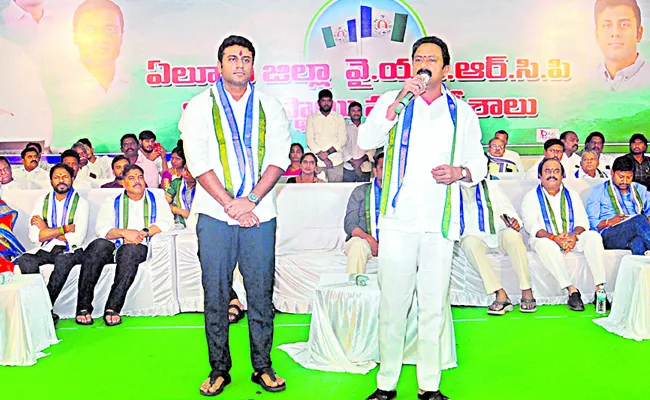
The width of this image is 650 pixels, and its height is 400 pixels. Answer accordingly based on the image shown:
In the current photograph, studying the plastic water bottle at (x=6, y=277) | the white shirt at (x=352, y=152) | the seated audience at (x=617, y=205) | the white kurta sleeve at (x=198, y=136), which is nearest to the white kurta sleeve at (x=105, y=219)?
the plastic water bottle at (x=6, y=277)

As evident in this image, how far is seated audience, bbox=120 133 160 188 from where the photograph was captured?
7.61 meters

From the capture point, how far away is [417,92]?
2895mm

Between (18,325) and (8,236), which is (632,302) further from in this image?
(8,236)

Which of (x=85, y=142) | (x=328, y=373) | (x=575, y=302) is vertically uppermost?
(x=85, y=142)

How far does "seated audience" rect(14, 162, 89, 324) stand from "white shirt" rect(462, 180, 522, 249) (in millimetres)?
2875

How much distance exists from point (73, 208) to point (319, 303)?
2423 mm

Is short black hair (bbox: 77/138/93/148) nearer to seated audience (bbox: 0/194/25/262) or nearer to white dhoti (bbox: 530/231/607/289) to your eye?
seated audience (bbox: 0/194/25/262)

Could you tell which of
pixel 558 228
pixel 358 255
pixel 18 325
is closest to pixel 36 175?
pixel 18 325

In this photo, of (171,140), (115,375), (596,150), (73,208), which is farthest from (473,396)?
(171,140)

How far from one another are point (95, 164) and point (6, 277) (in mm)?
4177

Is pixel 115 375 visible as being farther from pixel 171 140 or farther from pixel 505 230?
pixel 171 140

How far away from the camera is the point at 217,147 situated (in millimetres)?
3391

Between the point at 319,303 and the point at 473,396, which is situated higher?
the point at 319,303

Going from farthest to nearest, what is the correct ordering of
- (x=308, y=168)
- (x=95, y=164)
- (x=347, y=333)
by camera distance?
1. (x=95, y=164)
2. (x=308, y=168)
3. (x=347, y=333)
